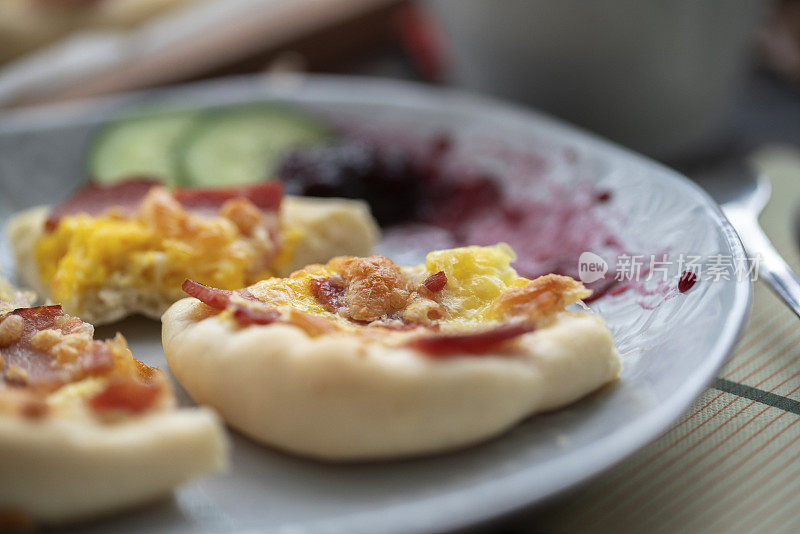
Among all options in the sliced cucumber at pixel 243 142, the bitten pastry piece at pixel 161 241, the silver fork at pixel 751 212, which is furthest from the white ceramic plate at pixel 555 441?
the sliced cucumber at pixel 243 142

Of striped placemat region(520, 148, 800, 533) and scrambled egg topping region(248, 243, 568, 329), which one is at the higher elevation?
scrambled egg topping region(248, 243, 568, 329)

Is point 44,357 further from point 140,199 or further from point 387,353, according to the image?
point 140,199

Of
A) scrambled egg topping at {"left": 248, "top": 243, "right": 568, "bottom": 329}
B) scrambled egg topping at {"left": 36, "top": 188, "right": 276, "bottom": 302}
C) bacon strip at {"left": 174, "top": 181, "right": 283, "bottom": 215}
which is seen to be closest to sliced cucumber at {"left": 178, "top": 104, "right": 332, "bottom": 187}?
bacon strip at {"left": 174, "top": 181, "right": 283, "bottom": 215}

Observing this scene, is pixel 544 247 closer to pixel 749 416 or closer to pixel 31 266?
pixel 749 416

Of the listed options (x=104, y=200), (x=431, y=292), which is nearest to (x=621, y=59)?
(x=431, y=292)

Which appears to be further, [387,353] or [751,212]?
[751,212]

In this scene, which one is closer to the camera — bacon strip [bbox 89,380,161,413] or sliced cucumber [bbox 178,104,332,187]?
bacon strip [bbox 89,380,161,413]

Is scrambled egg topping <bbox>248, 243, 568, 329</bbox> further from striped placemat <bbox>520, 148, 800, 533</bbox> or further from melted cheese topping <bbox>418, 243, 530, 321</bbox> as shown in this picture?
striped placemat <bbox>520, 148, 800, 533</bbox>
